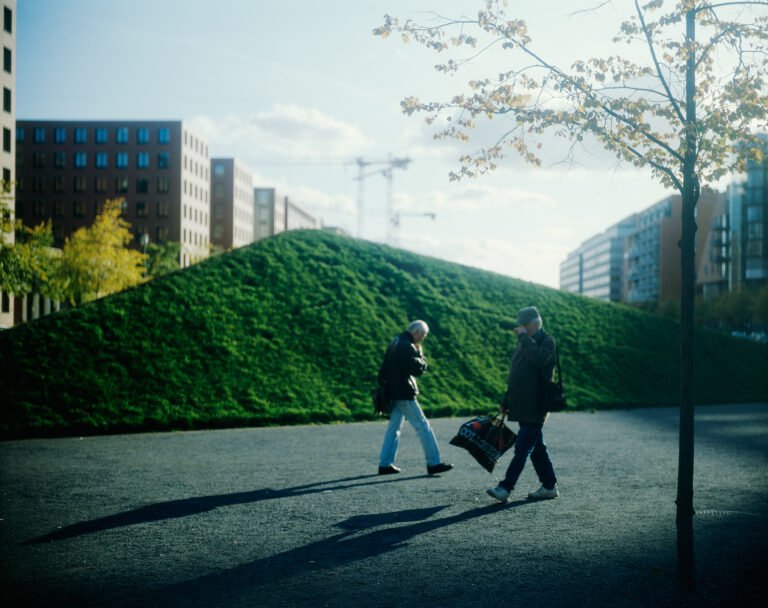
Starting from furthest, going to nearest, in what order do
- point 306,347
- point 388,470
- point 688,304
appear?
point 306,347
point 388,470
point 688,304

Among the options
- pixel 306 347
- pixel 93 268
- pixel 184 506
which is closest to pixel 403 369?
pixel 184 506

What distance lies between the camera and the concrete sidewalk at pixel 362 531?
5121 mm

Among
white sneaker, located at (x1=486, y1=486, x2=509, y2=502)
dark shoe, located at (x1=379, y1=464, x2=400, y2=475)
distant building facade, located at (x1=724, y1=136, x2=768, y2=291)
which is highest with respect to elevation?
distant building facade, located at (x1=724, y1=136, x2=768, y2=291)

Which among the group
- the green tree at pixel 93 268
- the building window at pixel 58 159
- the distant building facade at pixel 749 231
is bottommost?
the green tree at pixel 93 268

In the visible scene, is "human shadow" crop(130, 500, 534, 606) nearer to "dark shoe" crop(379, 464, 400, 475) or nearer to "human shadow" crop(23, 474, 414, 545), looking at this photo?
"human shadow" crop(23, 474, 414, 545)

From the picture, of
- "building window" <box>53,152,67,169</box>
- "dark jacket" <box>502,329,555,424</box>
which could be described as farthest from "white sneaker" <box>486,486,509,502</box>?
"building window" <box>53,152,67,169</box>

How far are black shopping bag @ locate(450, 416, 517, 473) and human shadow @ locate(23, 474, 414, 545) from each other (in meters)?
1.36

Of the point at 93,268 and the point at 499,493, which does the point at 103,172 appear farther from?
the point at 499,493

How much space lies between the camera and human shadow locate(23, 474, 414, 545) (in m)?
6.95

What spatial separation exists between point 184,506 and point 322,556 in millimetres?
2574

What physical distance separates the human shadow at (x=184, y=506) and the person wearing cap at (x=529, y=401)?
198 cm

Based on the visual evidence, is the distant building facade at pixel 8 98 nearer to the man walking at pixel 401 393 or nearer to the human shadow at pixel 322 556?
the man walking at pixel 401 393

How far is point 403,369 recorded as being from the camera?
10086 mm

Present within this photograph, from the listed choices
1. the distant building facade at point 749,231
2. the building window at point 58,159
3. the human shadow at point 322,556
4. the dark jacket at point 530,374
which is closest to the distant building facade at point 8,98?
the dark jacket at point 530,374
